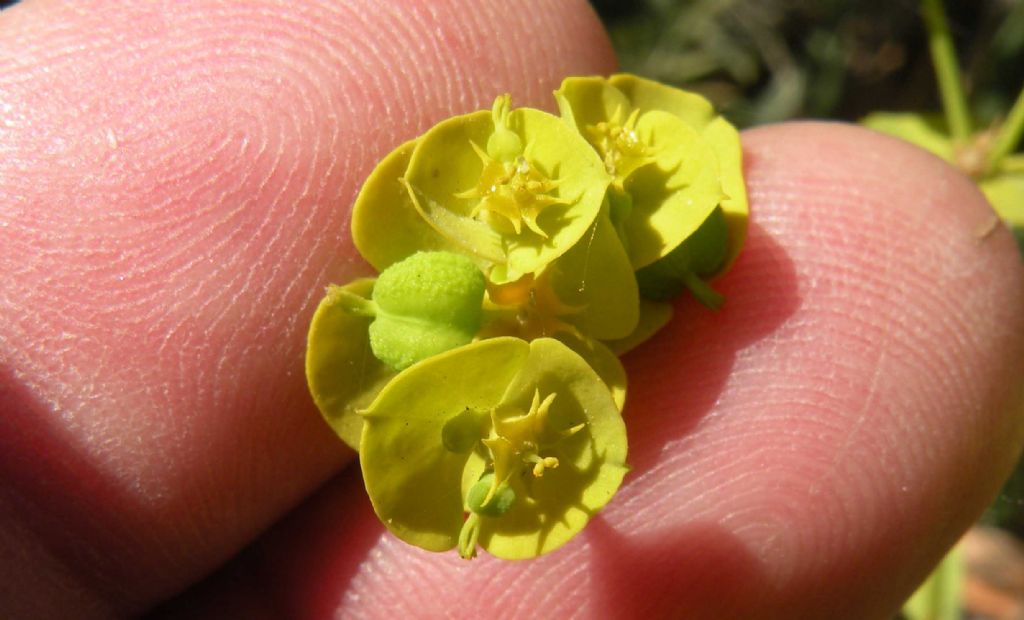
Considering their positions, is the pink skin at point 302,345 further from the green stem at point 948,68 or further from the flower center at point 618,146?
the green stem at point 948,68

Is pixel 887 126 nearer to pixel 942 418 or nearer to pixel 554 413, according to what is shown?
pixel 942 418

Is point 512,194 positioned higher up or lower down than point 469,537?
higher up

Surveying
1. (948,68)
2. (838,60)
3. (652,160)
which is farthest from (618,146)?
(838,60)

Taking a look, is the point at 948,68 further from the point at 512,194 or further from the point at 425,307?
the point at 425,307

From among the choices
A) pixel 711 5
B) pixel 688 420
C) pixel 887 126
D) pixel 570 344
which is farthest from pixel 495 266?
pixel 711 5

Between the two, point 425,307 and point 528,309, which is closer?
point 425,307

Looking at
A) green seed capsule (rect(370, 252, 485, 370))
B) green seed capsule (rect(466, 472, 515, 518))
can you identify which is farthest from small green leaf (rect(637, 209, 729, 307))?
green seed capsule (rect(466, 472, 515, 518))

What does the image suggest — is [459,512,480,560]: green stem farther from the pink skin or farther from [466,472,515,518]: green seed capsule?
the pink skin
